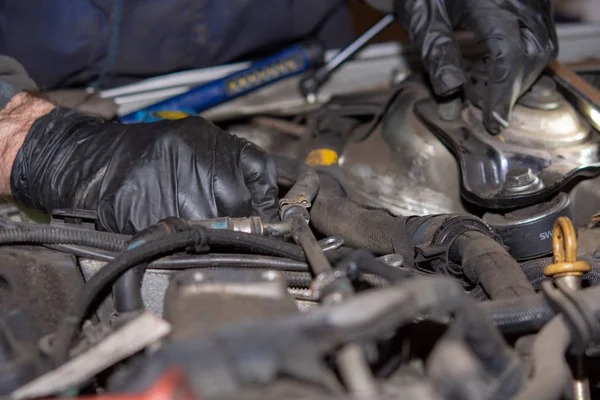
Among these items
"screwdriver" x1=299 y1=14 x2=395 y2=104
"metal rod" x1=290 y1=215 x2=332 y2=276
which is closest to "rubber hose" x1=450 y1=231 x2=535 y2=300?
"metal rod" x1=290 y1=215 x2=332 y2=276

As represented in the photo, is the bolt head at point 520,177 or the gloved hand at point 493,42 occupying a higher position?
the gloved hand at point 493,42

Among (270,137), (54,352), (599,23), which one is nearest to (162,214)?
(54,352)

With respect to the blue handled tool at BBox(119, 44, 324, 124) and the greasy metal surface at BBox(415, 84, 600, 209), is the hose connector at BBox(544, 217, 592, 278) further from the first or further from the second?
the blue handled tool at BBox(119, 44, 324, 124)

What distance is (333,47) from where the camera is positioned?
207 cm

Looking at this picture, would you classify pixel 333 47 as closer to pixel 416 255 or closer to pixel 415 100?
pixel 415 100

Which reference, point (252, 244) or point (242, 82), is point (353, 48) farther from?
point (252, 244)

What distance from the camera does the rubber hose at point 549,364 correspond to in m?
0.58

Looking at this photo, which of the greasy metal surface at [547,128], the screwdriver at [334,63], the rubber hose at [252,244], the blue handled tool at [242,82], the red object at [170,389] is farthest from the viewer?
the screwdriver at [334,63]

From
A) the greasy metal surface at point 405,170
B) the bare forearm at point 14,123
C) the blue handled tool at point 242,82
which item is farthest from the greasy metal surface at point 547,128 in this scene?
the bare forearm at point 14,123

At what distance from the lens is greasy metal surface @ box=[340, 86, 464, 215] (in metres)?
1.26

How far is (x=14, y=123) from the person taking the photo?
1.14 m

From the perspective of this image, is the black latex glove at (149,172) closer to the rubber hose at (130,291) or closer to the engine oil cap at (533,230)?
the rubber hose at (130,291)

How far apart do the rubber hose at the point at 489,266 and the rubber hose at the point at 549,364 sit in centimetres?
11

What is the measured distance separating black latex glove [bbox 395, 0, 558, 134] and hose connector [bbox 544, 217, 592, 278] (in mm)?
447
